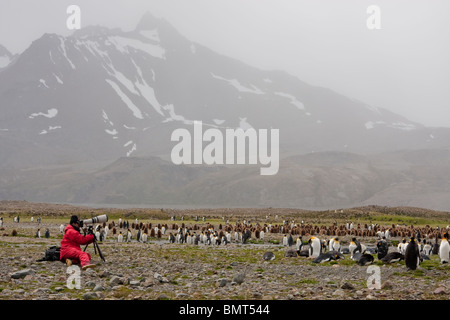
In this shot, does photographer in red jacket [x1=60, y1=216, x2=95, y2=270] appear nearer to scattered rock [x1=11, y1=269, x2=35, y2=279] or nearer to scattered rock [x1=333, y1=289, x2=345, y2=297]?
scattered rock [x1=11, y1=269, x2=35, y2=279]

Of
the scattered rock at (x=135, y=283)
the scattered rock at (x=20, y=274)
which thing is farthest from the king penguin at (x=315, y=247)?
the scattered rock at (x=20, y=274)

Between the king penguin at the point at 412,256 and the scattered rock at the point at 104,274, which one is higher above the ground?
the king penguin at the point at 412,256

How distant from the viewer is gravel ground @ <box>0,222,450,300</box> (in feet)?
34.3

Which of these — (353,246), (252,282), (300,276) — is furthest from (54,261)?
(353,246)

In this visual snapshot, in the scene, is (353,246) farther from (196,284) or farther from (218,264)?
(196,284)

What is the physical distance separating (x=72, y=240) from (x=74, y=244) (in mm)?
218

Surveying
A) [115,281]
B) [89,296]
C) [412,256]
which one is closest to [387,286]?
[412,256]

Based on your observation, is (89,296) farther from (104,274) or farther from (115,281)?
(104,274)

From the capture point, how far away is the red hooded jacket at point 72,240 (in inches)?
564

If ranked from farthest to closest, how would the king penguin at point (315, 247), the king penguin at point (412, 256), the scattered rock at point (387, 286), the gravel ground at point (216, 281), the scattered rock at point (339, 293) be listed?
the king penguin at point (315, 247), the king penguin at point (412, 256), the scattered rock at point (387, 286), the scattered rock at point (339, 293), the gravel ground at point (216, 281)

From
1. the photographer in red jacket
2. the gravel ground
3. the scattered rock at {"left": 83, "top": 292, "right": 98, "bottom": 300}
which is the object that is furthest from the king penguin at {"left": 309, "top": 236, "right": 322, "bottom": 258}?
the scattered rock at {"left": 83, "top": 292, "right": 98, "bottom": 300}

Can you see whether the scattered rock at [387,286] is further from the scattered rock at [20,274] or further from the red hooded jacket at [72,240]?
the scattered rock at [20,274]

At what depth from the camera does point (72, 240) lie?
47.8 feet

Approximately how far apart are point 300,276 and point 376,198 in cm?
18506
